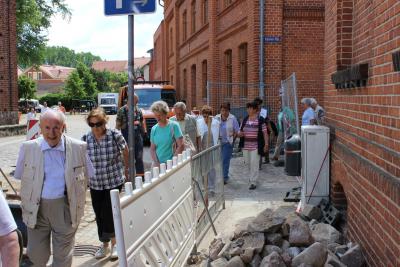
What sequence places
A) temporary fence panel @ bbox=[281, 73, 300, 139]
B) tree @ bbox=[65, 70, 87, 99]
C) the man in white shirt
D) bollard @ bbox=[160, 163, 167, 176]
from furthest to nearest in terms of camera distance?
tree @ bbox=[65, 70, 87, 99], temporary fence panel @ bbox=[281, 73, 300, 139], bollard @ bbox=[160, 163, 167, 176], the man in white shirt

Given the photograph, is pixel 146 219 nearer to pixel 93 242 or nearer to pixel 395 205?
pixel 395 205

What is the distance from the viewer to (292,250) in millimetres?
5145

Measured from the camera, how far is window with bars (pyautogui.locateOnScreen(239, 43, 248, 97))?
17.7 m

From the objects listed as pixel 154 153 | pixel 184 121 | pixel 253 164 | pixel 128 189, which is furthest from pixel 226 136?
pixel 128 189

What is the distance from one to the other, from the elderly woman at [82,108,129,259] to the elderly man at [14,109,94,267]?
1.27 m

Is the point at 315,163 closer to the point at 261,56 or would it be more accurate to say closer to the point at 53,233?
the point at 53,233

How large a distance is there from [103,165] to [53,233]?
1.44m

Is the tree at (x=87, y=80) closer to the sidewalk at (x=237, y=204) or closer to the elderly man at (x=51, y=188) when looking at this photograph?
the sidewalk at (x=237, y=204)

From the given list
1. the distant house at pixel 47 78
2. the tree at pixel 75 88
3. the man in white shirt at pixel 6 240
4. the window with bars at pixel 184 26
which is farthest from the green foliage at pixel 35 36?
Result: the distant house at pixel 47 78

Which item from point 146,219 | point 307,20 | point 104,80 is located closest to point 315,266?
point 146,219

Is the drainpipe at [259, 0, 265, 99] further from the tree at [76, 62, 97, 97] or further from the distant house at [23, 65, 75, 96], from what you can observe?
the distant house at [23, 65, 75, 96]

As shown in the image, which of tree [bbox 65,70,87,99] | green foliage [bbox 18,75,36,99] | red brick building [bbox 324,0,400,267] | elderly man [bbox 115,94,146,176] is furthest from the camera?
tree [bbox 65,70,87,99]

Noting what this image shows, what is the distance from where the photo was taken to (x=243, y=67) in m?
18.1

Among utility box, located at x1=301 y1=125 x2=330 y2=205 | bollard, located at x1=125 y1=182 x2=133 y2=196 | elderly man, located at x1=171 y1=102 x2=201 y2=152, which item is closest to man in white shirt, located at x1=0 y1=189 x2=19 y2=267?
bollard, located at x1=125 y1=182 x2=133 y2=196
